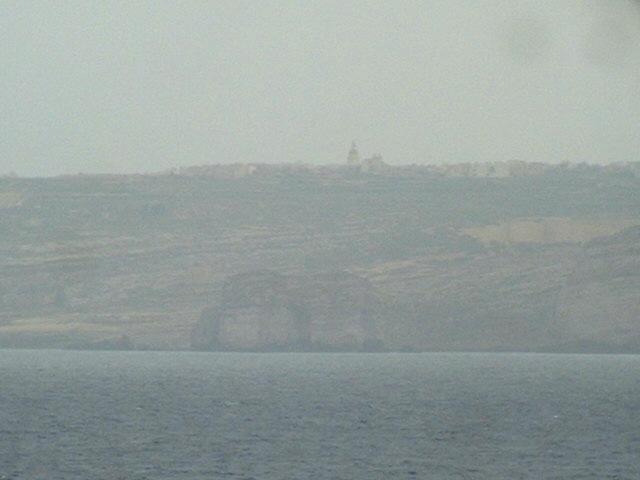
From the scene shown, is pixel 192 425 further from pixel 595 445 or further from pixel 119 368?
pixel 119 368

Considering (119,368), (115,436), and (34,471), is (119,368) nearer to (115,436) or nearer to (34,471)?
(115,436)

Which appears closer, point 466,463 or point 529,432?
point 466,463

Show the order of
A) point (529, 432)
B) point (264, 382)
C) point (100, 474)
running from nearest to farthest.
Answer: point (100, 474)
point (529, 432)
point (264, 382)

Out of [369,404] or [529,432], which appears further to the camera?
[369,404]

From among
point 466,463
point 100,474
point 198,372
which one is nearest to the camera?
point 100,474

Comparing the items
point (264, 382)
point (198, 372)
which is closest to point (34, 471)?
point (264, 382)

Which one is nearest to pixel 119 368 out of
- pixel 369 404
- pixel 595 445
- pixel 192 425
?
pixel 369 404
